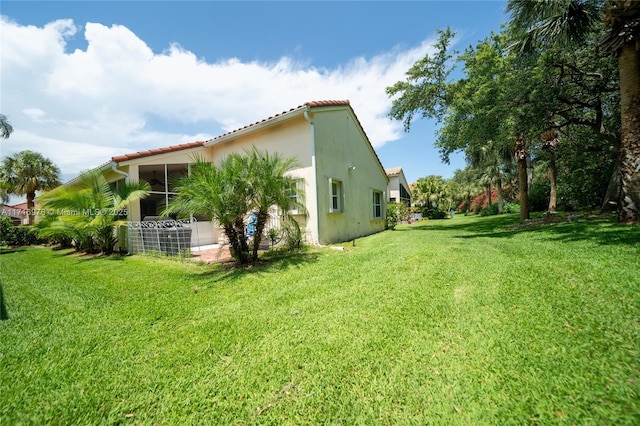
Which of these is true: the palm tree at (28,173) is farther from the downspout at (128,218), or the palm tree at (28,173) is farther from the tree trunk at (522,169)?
the tree trunk at (522,169)

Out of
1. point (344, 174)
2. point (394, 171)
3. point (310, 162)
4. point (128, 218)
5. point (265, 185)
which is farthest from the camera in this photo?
point (394, 171)

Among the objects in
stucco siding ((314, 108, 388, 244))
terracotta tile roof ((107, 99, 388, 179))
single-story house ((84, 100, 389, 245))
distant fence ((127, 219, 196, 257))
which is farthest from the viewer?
stucco siding ((314, 108, 388, 244))

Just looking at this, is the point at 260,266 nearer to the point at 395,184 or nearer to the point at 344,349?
the point at 344,349

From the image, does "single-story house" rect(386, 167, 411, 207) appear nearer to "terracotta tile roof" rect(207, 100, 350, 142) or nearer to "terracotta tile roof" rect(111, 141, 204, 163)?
"terracotta tile roof" rect(207, 100, 350, 142)

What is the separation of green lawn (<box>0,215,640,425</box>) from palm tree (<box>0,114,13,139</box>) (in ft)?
56.2

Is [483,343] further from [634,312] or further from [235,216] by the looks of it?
[235,216]

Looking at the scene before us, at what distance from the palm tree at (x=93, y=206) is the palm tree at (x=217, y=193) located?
4.65 metres

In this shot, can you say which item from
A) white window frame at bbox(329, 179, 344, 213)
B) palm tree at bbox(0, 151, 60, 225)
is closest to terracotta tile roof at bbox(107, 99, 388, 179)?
white window frame at bbox(329, 179, 344, 213)

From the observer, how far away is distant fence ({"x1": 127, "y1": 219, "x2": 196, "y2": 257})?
7754mm

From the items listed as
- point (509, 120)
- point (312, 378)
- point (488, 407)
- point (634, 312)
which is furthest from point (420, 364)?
point (509, 120)

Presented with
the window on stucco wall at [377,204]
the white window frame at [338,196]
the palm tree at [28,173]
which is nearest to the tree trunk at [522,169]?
the window on stucco wall at [377,204]

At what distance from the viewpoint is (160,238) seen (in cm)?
824

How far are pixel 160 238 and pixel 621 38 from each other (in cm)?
1529

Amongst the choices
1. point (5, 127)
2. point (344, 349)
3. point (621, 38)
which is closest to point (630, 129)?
point (621, 38)
